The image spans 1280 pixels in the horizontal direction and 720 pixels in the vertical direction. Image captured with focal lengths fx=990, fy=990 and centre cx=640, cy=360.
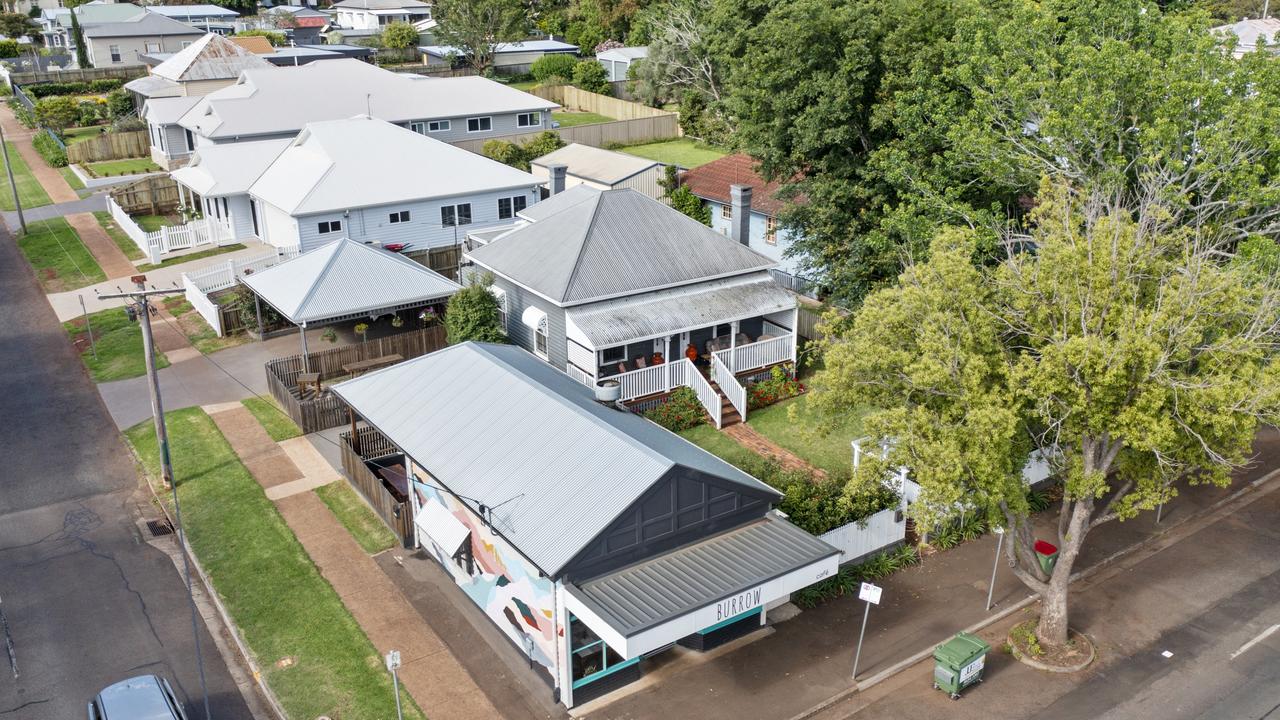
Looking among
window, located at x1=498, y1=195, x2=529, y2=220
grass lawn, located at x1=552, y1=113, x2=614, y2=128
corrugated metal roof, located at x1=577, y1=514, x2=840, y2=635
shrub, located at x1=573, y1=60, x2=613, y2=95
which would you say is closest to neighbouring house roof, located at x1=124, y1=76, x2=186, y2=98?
grass lawn, located at x1=552, y1=113, x2=614, y2=128

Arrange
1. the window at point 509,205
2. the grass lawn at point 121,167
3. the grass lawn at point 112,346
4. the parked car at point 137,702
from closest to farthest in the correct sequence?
the parked car at point 137,702
the grass lawn at point 112,346
the window at point 509,205
the grass lawn at point 121,167

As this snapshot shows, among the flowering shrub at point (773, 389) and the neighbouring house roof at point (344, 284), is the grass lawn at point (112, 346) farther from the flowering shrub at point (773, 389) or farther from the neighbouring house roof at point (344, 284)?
the flowering shrub at point (773, 389)

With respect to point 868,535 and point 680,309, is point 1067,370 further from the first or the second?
point 680,309

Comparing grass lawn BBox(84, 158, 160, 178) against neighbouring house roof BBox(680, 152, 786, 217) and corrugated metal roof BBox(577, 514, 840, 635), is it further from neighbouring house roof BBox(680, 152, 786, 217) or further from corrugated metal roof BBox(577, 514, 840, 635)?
corrugated metal roof BBox(577, 514, 840, 635)

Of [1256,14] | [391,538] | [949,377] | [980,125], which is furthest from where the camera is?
[1256,14]

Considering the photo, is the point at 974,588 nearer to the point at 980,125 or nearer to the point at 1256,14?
the point at 980,125

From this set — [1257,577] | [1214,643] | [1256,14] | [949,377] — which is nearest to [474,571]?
[949,377]

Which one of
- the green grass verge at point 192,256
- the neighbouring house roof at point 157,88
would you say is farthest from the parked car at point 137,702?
the neighbouring house roof at point 157,88
